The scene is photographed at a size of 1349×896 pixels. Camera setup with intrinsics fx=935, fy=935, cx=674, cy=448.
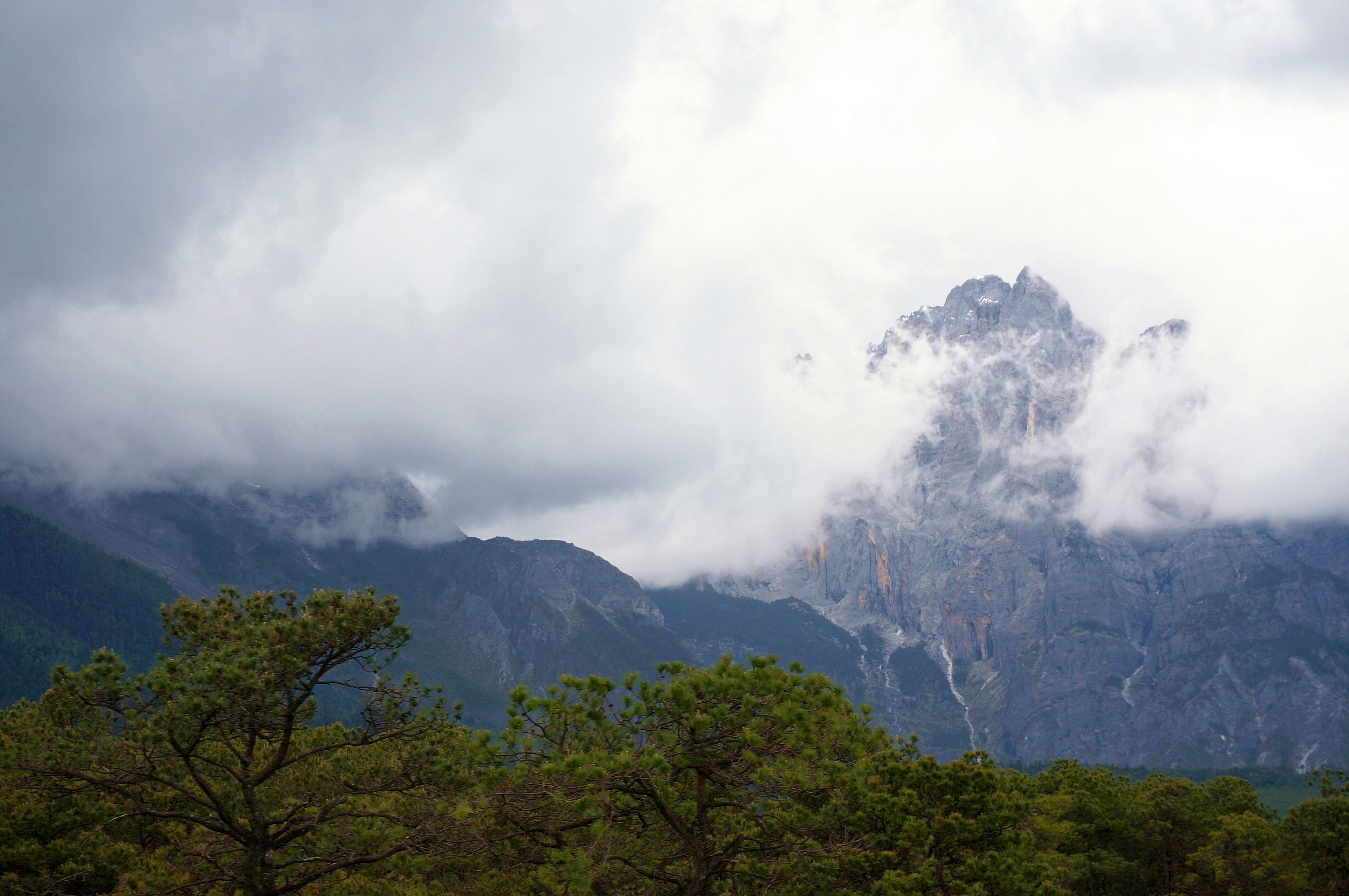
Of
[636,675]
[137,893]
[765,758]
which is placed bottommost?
[137,893]

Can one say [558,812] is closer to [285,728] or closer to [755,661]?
[755,661]

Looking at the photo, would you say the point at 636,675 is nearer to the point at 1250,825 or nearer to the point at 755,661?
the point at 755,661

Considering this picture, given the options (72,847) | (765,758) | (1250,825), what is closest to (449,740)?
(765,758)

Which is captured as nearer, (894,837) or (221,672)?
(221,672)

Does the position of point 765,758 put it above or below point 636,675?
below

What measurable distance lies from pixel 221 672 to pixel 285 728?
106 inches

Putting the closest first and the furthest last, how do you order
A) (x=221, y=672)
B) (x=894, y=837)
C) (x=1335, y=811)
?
(x=221, y=672) → (x=894, y=837) → (x=1335, y=811)

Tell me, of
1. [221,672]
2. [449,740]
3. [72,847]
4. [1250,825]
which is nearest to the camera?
[221,672]

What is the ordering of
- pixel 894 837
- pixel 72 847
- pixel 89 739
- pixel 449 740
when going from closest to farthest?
pixel 89 739
pixel 449 740
pixel 72 847
pixel 894 837

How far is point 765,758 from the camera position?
21.4 meters

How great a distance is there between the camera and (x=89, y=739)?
74.7 feet

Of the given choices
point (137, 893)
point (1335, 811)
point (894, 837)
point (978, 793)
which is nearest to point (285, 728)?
point (137, 893)

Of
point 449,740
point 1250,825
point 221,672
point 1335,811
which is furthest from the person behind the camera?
point 1250,825

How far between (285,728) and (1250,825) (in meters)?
60.5
